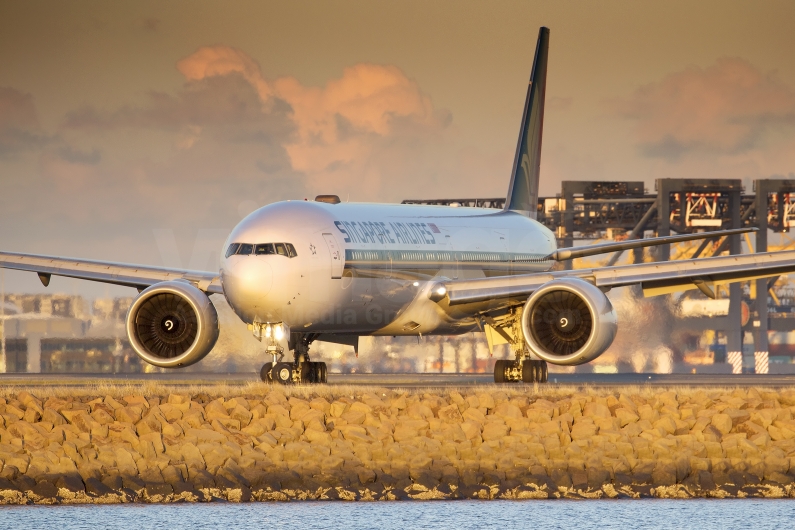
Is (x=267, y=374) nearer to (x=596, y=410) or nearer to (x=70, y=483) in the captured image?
(x=596, y=410)

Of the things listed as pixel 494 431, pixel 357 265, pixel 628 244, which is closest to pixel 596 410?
pixel 494 431

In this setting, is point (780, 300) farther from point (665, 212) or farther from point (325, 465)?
point (325, 465)

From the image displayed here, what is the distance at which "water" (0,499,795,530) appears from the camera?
63.8 feet

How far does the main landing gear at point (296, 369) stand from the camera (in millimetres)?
32438

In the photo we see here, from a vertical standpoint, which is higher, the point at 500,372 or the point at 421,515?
the point at 500,372

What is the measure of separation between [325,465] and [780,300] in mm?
63094

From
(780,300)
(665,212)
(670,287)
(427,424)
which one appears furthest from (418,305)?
(780,300)

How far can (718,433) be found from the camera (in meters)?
24.0

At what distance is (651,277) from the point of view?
3228 cm

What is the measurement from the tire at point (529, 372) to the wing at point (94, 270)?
7590 millimetres

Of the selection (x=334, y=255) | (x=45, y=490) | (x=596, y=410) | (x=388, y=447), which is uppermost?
(x=334, y=255)

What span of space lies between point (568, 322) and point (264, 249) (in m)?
6.31

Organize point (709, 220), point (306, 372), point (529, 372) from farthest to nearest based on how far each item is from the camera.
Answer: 1. point (709, 220)
2. point (529, 372)
3. point (306, 372)

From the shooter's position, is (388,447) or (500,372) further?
(500,372)
